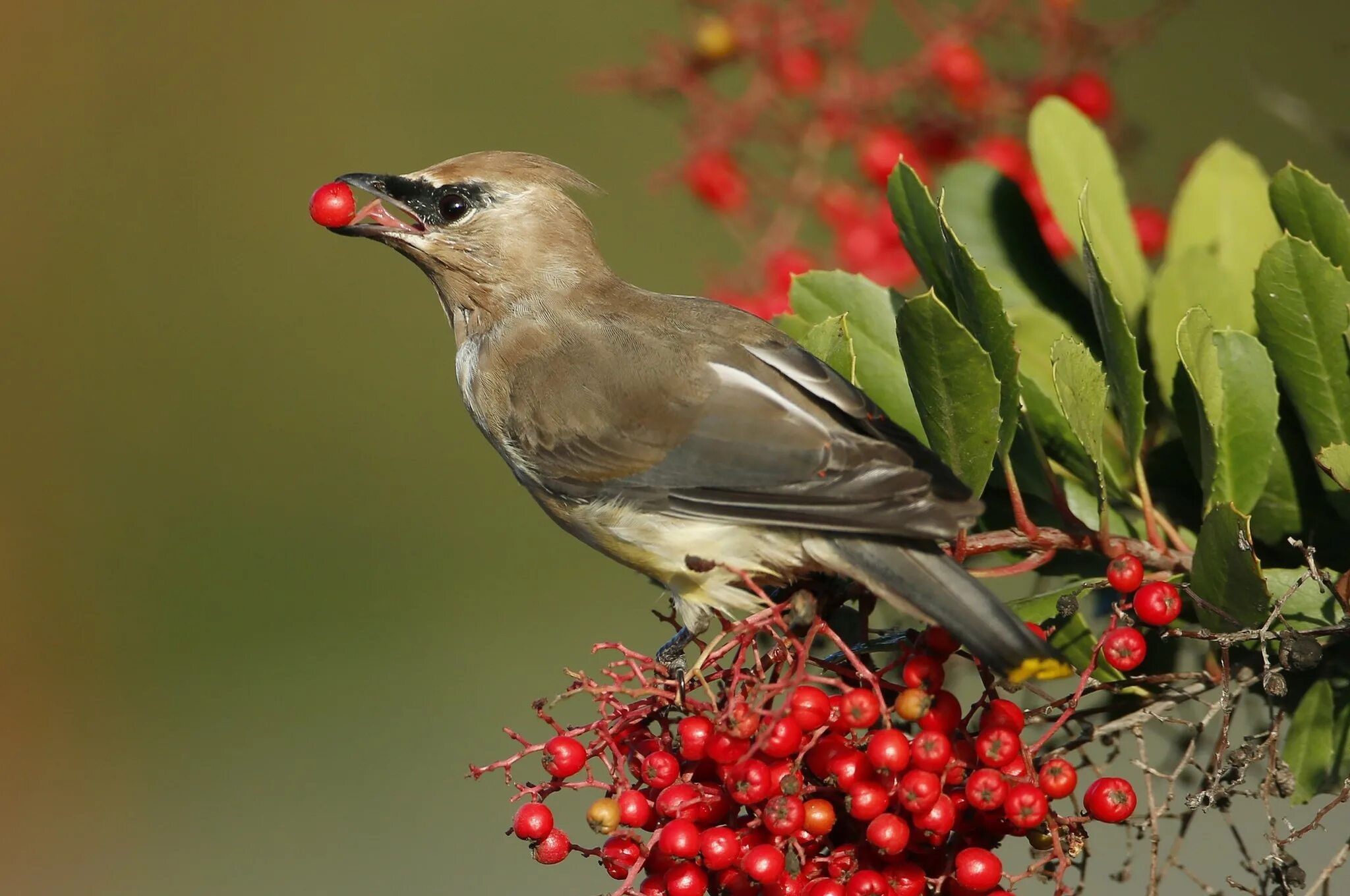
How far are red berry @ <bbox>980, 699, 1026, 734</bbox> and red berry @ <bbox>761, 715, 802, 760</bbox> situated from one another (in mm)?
187

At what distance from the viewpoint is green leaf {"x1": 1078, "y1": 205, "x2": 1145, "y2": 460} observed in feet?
4.83

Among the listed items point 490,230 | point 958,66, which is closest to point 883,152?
point 958,66

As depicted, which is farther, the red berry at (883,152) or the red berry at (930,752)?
the red berry at (883,152)

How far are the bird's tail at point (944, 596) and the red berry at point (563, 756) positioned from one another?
0.40 metres

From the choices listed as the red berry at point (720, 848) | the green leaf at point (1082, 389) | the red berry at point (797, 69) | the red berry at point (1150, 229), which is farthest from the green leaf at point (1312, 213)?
the red berry at point (797, 69)

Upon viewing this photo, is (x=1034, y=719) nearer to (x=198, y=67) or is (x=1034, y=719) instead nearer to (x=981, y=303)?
(x=981, y=303)

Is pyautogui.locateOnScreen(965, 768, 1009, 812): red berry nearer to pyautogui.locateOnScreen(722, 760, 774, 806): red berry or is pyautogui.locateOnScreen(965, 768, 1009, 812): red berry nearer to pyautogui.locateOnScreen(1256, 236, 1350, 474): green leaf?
pyautogui.locateOnScreen(722, 760, 774, 806): red berry

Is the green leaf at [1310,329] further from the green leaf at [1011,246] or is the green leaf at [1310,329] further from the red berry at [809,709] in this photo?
the red berry at [809,709]

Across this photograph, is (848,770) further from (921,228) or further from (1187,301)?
(1187,301)

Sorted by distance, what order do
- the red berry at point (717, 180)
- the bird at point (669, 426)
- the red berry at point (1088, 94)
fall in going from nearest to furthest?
the bird at point (669, 426), the red berry at point (1088, 94), the red berry at point (717, 180)

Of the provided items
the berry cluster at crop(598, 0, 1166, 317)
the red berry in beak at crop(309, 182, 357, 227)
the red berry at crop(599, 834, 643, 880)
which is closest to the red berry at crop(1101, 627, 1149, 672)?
the red berry at crop(599, 834, 643, 880)

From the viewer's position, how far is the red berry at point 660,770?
4.83ft

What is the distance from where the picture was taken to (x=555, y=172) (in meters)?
2.68

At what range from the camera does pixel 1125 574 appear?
1.39 meters
